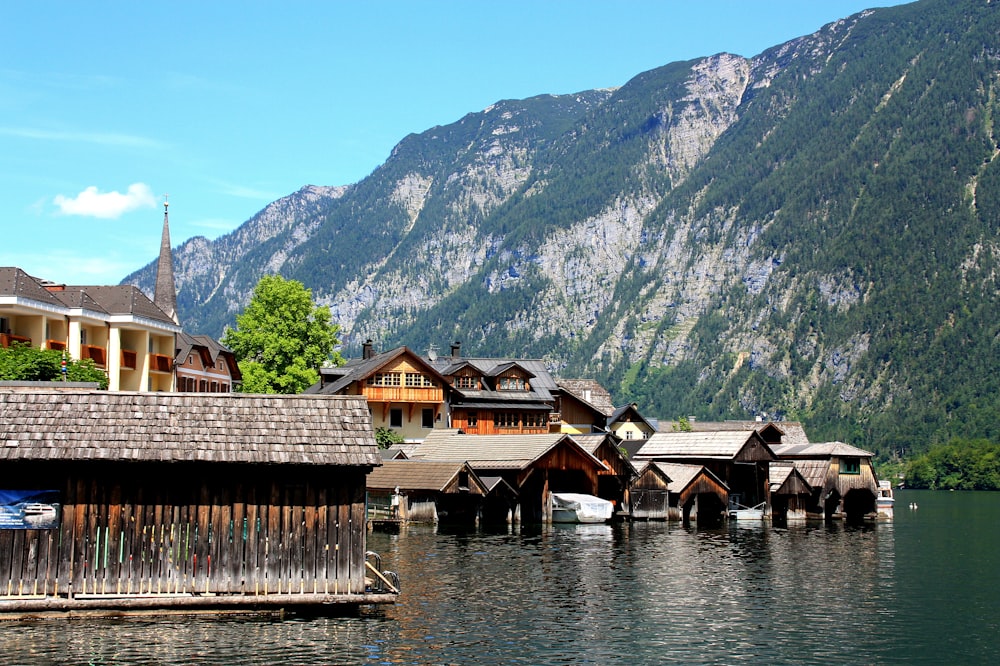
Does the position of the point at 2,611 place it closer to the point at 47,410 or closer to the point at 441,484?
the point at 47,410

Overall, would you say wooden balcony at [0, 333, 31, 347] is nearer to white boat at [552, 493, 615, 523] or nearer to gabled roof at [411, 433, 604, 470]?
gabled roof at [411, 433, 604, 470]

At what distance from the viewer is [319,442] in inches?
1415

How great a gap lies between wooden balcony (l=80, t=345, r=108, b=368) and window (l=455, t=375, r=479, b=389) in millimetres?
39449

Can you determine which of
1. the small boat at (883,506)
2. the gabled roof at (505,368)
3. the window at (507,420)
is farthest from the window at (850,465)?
the window at (507,420)

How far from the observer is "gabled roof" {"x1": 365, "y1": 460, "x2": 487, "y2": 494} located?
3086 inches

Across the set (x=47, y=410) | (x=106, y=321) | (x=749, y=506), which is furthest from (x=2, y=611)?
(x=749, y=506)

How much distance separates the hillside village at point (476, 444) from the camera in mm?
79938

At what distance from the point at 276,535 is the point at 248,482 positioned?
5.91 feet

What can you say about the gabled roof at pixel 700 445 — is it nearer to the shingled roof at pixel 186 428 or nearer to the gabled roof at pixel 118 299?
the gabled roof at pixel 118 299

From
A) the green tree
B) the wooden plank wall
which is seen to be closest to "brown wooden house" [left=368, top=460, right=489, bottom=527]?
the green tree

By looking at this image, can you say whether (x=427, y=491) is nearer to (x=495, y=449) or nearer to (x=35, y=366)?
(x=495, y=449)

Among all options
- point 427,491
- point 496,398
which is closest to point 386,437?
point 496,398

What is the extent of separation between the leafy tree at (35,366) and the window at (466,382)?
163 feet

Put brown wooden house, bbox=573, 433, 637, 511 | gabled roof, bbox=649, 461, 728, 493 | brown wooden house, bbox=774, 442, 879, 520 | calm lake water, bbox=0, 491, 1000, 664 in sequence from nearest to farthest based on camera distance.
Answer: calm lake water, bbox=0, 491, 1000, 664 < brown wooden house, bbox=573, 433, 637, 511 < gabled roof, bbox=649, 461, 728, 493 < brown wooden house, bbox=774, 442, 879, 520
